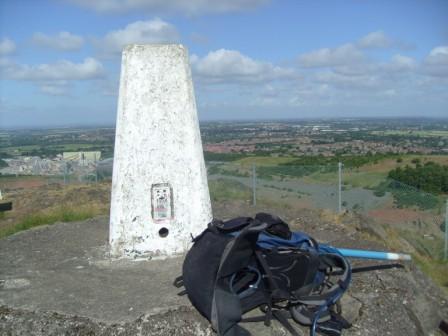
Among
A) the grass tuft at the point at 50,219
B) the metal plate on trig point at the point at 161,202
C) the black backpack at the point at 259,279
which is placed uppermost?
the metal plate on trig point at the point at 161,202

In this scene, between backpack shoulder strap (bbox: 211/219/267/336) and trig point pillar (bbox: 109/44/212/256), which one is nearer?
backpack shoulder strap (bbox: 211/219/267/336)

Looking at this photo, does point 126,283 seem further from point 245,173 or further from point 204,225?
point 245,173

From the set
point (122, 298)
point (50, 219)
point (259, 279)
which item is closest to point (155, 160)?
point (122, 298)

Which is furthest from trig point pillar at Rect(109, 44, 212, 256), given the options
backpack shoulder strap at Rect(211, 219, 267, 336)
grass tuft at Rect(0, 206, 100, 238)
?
grass tuft at Rect(0, 206, 100, 238)

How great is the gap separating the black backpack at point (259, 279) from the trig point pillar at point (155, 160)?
4.19ft

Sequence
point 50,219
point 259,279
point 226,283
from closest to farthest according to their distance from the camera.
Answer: point 226,283 → point 259,279 → point 50,219

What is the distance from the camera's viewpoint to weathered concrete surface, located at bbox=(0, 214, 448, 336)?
3855 mm

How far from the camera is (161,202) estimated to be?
5.42 meters

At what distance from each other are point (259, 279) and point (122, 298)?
135cm

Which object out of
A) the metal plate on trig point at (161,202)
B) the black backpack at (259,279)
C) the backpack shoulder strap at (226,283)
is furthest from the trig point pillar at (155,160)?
the backpack shoulder strap at (226,283)

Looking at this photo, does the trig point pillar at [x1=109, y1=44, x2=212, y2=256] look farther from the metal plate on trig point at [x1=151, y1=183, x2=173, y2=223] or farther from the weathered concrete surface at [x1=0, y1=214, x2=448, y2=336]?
the weathered concrete surface at [x1=0, y1=214, x2=448, y2=336]

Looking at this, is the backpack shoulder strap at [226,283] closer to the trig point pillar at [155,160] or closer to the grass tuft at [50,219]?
the trig point pillar at [155,160]

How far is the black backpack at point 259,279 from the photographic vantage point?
148 inches

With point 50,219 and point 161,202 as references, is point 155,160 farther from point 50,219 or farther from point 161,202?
point 50,219
